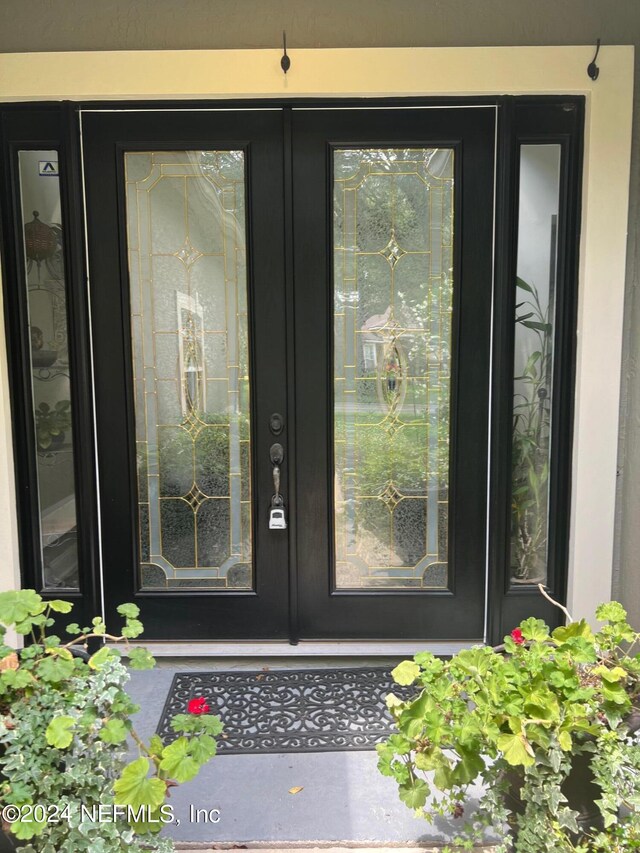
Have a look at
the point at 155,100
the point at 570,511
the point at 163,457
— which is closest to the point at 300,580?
the point at 163,457

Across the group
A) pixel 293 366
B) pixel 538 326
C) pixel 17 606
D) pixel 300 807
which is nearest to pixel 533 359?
pixel 538 326

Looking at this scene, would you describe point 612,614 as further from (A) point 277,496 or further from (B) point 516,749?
(A) point 277,496

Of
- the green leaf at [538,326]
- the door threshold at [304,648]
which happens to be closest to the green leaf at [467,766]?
the door threshold at [304,648]

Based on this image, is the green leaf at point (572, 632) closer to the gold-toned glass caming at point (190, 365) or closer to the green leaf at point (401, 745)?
the green leaf at point (401, 745)

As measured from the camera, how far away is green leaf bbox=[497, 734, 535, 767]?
1.37m

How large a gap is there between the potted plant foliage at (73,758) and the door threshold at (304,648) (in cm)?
121

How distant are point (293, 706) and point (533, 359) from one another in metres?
1.71

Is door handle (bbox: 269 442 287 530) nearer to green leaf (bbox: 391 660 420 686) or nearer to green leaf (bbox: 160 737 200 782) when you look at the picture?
green leaf (bbox: 391 660 420 686)

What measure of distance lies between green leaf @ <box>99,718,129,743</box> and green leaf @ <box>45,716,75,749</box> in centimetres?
7

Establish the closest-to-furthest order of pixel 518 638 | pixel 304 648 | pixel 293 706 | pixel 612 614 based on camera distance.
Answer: pixel 612 614 → pixel 518 638 → pixel 293 706 → pixel 304 648

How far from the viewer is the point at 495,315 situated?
261 cm

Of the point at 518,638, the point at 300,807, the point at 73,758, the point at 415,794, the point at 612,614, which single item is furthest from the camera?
the point at 300,807

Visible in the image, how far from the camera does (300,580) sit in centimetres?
277

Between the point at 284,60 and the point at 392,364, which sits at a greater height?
the point at 284,60
